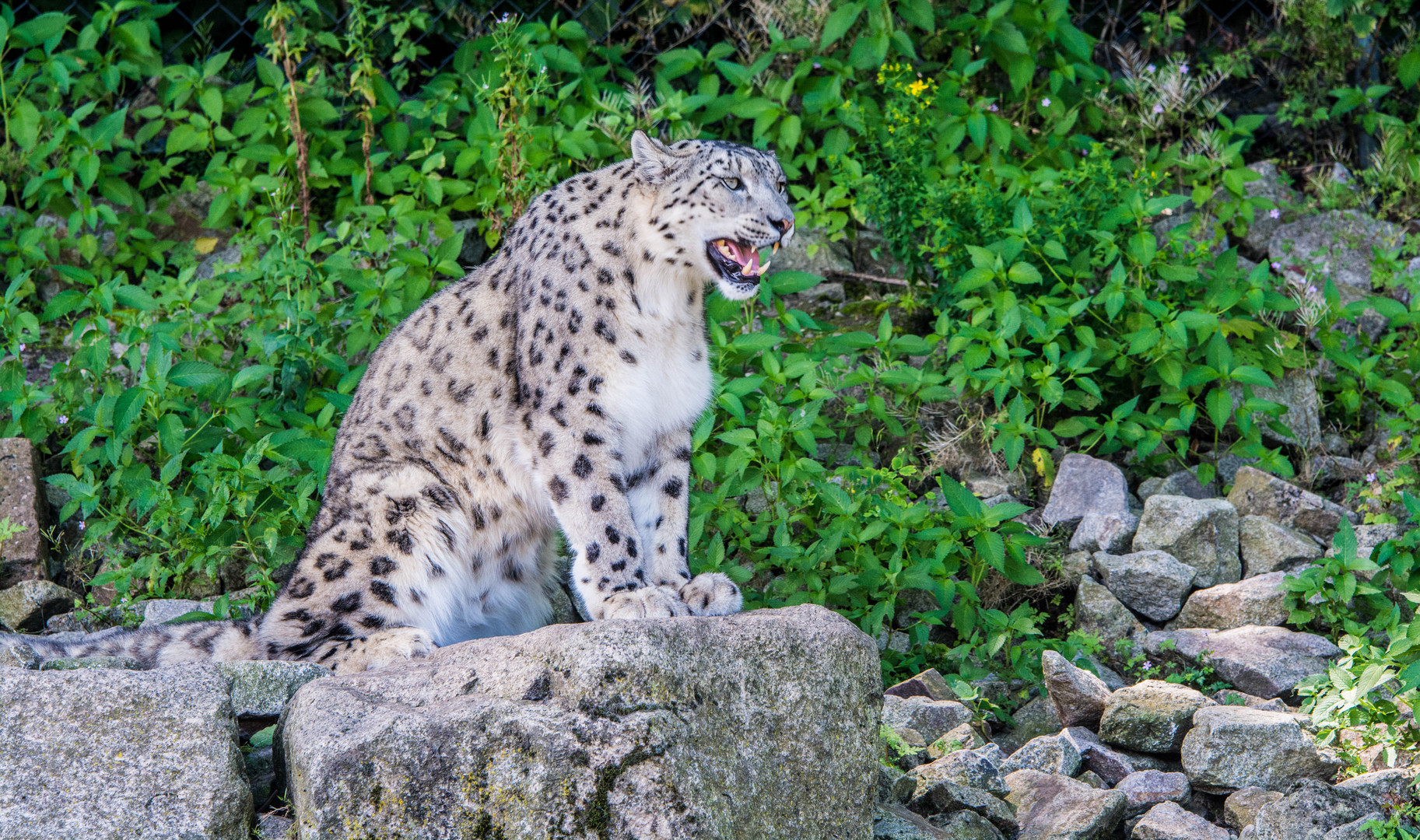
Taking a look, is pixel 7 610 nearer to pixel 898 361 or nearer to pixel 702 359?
pixel 702 359

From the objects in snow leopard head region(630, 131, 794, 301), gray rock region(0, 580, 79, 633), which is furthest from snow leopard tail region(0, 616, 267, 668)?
snow leopard head region(630, 131, 794, 301)

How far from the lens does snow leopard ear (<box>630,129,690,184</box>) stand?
463 centimetres

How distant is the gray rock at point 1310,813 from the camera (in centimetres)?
338

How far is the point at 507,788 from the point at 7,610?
3558 millimetres

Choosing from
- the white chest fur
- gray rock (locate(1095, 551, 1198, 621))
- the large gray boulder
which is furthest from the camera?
gray rock (locate(1095, 551, 1198, 621))

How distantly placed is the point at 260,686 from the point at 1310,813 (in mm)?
2805

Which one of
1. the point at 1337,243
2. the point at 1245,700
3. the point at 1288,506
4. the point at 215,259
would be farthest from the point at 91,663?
the point at 1337,243

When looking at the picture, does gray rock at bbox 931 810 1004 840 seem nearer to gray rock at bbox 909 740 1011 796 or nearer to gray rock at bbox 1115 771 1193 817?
gray rock at bbox 909 740 1011 796

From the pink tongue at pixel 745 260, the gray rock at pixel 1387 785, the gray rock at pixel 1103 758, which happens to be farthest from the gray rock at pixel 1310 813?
the pink tongue at pixel 745 260

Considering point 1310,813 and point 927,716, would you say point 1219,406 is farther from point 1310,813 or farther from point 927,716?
point 1310,813

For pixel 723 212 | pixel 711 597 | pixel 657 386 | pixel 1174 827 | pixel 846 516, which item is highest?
pixel 723 212

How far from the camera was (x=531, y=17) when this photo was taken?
26.6 ft

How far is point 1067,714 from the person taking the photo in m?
4.41

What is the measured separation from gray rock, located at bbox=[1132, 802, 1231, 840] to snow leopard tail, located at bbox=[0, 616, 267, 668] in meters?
2.80
